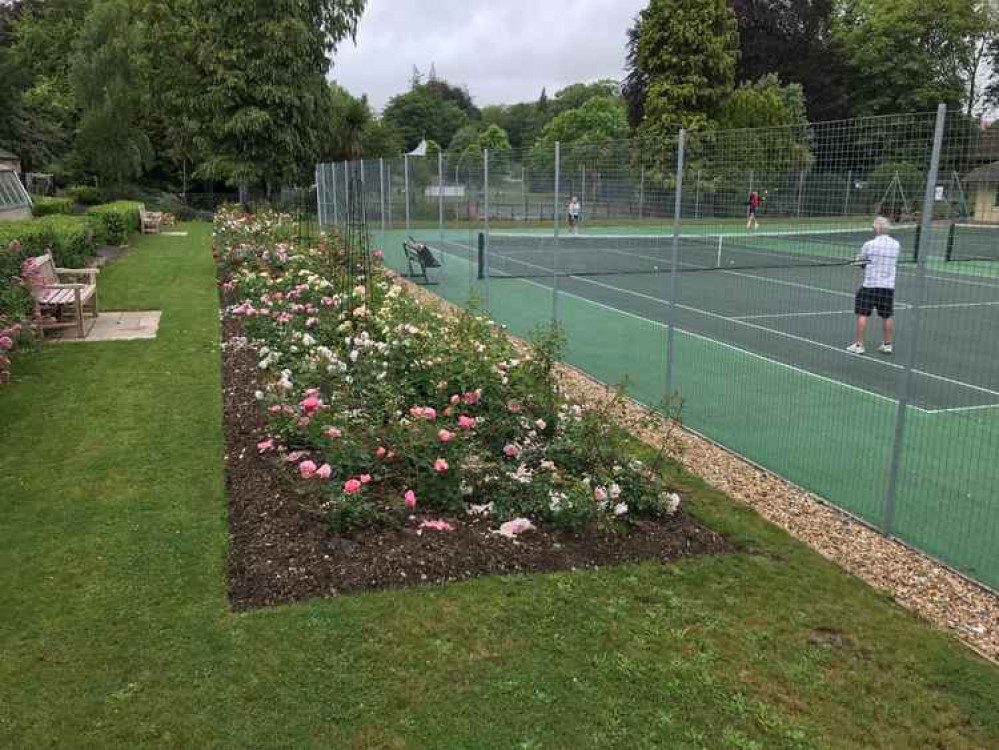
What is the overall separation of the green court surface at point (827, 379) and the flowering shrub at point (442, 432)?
1836 millimetres

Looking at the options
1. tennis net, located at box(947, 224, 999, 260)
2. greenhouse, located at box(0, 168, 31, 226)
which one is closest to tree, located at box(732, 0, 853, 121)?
greenhouse, located at box(0, 168, 31, 226)

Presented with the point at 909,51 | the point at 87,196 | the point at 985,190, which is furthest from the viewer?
the point at 909,51

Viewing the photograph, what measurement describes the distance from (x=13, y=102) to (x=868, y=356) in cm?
4091

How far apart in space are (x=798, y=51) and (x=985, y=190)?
51600mm

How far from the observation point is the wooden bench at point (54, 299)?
1059 centimetres

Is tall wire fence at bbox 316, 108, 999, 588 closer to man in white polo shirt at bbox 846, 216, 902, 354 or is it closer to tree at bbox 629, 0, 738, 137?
man in white polo shirt at bbox 846, 216, 902, 354

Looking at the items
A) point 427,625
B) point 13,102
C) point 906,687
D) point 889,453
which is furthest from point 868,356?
point 13,102

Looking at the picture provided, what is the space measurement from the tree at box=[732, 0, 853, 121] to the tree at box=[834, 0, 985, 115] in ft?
4.15

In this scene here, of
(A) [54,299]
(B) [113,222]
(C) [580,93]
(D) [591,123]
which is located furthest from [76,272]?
(C) [580,93]

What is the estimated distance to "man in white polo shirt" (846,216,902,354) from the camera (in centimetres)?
763

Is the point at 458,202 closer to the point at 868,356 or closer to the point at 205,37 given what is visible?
the point at 868,356

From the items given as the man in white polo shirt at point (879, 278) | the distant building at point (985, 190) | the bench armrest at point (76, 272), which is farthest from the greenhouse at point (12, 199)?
the distant building at point (985, 190)

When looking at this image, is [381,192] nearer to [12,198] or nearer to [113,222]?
[113,222]

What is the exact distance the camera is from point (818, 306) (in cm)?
1453
